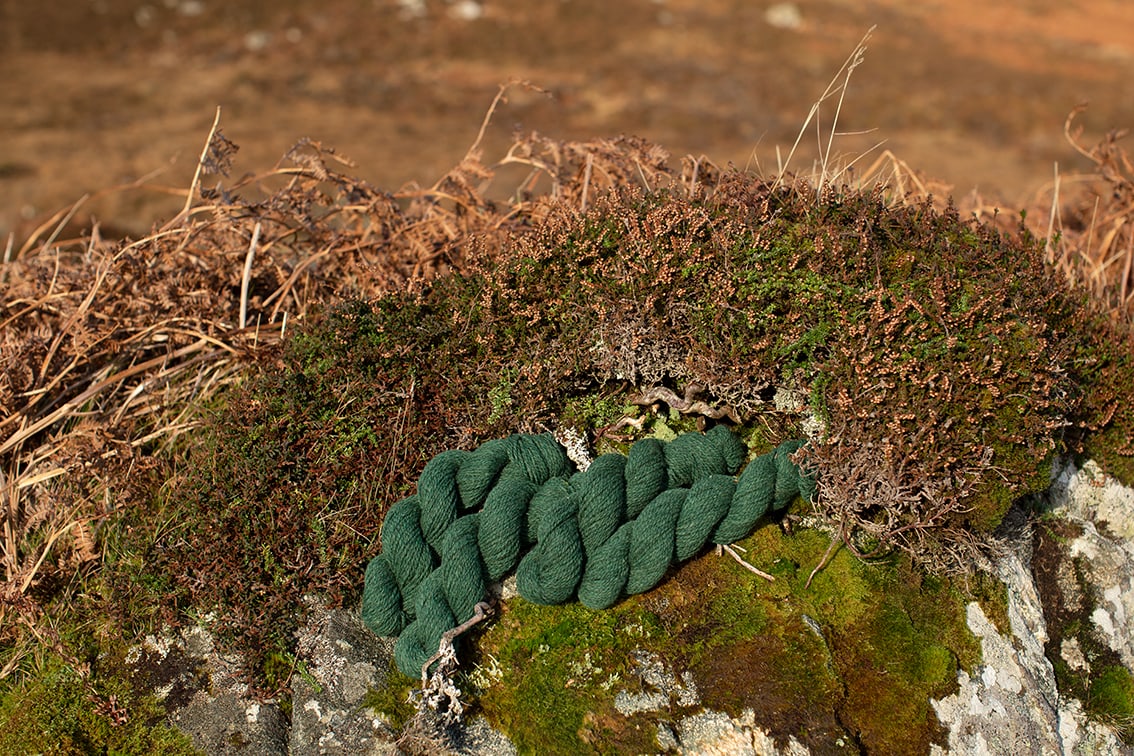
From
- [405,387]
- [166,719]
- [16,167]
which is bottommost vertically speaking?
[16,167]

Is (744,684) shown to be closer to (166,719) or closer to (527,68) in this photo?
(166,719)

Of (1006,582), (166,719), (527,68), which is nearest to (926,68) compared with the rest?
(527,68)

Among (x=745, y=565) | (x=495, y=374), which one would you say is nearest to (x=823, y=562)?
(x=745, y=565)

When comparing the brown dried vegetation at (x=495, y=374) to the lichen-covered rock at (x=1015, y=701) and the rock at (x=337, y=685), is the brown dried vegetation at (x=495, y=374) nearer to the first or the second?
the rock at (x=337, y=685)

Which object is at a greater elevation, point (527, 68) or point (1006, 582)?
point (1006, 582)

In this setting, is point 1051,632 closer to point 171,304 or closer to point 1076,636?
point 1076,636

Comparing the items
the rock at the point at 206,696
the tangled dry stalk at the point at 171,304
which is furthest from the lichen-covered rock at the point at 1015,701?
the tangled dry stalk at the point at 171,304

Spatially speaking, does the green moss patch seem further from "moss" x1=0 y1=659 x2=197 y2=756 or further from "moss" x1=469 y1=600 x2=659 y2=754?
"moss" x1=0 y1=659 x2=197 y2=756

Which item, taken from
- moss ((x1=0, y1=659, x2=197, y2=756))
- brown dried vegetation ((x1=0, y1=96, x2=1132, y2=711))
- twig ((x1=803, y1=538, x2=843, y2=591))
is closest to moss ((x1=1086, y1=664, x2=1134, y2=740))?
brown dried vegetation ((x1=0, y1=96, x2=1132, y2=711))

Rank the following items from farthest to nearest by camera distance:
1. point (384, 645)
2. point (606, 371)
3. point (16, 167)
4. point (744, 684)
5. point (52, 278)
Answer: point (16, 167), point (52, 278), point (606, 371), point (384, 645), point (744, 684)
